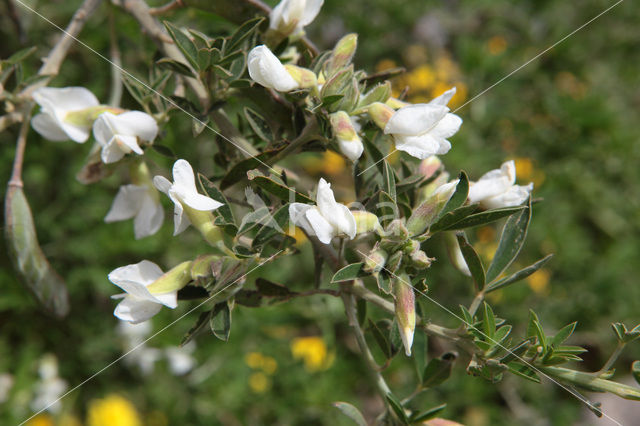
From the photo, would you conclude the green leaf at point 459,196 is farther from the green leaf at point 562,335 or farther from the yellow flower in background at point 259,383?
the yellow flower in background at point 259,383

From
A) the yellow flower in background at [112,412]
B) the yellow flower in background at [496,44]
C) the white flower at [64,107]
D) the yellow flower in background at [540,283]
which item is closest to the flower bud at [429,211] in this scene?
the white flower at [64,107]

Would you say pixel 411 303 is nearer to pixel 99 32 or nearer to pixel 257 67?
pixel 257 67

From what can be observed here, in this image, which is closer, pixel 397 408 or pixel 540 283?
pixel 397 408

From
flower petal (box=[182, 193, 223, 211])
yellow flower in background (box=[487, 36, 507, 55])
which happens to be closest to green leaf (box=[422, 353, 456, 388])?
flower petal (box=[182, 193, 223, 211])

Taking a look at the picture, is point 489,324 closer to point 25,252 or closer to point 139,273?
point 139,273

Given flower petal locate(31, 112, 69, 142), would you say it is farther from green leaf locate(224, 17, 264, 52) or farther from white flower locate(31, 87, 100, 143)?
green leaf locate(224, 17, 264, 52)

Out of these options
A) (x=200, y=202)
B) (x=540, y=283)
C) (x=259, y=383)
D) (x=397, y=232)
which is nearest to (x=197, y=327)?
(x=200, y=202)
